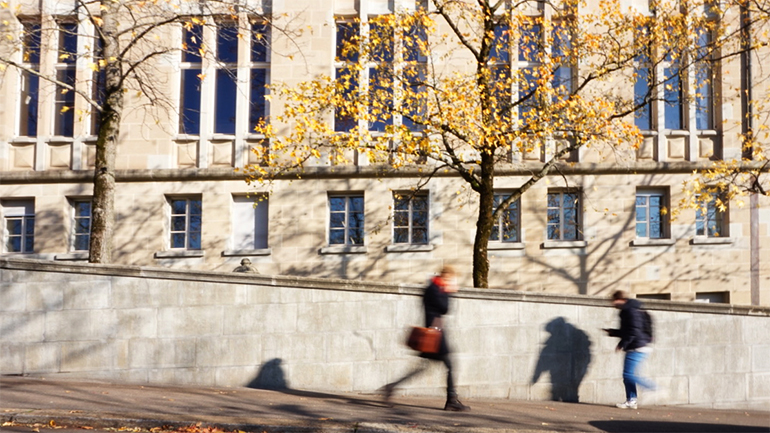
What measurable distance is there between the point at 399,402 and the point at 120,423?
394 centimetres

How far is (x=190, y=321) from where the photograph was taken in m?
11.0

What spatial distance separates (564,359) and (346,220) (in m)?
8.32

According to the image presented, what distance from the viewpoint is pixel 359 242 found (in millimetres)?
18125

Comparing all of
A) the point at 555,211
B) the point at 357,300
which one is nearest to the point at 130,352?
the point at 357,300

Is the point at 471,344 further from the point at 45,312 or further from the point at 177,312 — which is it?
the point at 45,312

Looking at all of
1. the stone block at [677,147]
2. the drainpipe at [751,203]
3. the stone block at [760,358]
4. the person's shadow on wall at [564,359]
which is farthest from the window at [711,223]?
the person's shadow on wall at [564,359]

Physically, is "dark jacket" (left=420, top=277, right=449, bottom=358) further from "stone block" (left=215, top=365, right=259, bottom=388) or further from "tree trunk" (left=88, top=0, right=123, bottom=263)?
"tree trunk" (left=88, top=0, right=123, bottom=263)

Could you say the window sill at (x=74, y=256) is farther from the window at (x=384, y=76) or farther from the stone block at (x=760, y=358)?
the stone block at (x=760, y=358)

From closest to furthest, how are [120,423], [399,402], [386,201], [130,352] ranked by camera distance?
[120,423], [399,402], [130,352], [386,201]

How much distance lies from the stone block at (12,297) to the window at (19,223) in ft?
27.3

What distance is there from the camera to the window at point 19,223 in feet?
60.7

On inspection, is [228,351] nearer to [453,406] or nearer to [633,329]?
[453,406]

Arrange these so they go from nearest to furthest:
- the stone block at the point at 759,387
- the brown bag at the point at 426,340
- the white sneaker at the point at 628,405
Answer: the brown bag at the point at 426,340
the white sneaker at the point at 628,405
the stone block at the point at 759,387

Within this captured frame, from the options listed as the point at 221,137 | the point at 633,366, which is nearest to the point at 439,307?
the point at 633,366
